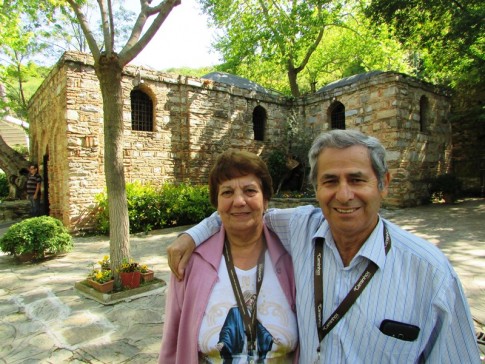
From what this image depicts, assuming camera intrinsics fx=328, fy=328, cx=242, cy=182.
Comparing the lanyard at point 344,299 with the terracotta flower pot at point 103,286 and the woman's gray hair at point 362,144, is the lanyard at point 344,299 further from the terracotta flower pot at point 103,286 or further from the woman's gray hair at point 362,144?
the terracotta flower pot at point 103,286

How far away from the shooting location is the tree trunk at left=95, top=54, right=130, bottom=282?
449 centimetres

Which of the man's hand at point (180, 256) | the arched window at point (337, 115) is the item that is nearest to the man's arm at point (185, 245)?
the man's hand at point (180, 256)

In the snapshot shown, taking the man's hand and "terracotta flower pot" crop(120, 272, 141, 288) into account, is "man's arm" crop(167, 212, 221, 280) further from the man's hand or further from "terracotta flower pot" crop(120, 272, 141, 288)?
"terracotta flower pot" crop(120, 272, 141, 288)

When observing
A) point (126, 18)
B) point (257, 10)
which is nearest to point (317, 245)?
point (257, 10)

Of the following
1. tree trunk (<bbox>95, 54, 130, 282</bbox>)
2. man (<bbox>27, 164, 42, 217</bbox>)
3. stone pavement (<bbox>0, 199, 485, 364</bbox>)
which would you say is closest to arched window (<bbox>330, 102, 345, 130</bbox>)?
stone pavement (<bbox>0, 199, 485, 364</bbox>)

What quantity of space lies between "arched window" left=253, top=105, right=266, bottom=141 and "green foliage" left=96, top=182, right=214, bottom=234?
409cm

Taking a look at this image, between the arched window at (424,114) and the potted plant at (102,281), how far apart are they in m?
11.4

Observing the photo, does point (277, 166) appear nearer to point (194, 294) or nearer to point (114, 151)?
point (114, 151)

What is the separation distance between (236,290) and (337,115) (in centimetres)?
1245

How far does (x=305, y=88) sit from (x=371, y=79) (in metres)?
19.3

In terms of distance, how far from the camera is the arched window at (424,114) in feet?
38.6

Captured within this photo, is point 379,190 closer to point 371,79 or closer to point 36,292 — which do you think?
point 36,292

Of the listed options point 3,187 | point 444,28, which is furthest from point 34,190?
point 444,28

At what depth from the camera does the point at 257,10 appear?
1750 centimetres
